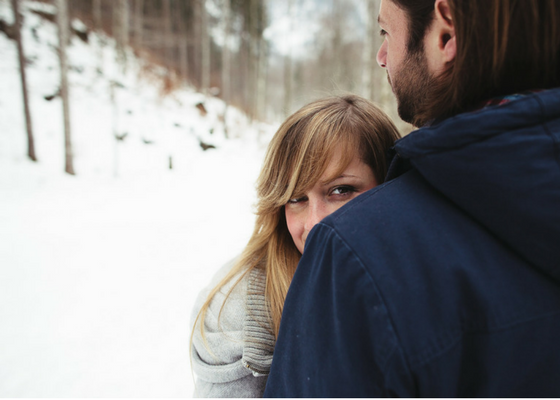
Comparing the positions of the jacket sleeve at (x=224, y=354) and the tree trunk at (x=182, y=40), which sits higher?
the tree trunk at (x=182, y=40)

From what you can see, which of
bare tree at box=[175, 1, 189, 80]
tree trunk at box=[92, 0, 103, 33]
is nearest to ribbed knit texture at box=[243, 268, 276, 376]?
tree trunk at box=[92, 0, 103, 33]

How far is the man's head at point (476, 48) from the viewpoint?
26.3 inches

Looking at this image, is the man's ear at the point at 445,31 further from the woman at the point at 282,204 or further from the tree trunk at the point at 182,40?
the tree trunk at the point at 182,40

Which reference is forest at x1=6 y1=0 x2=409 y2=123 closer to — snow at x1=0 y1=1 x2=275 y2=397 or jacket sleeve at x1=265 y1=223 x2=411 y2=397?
snow at x1=0 y1=1 x2=275 y2=397

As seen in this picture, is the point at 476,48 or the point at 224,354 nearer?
the point at 476,48

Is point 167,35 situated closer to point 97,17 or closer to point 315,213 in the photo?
point 97,17

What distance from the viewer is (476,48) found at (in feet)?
2.25

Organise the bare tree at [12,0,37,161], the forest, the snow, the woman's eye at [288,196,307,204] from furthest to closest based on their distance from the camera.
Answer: the forest, the bare tree at [12,0,37,161], the snow, the woman's eye at [288,196,307,204]

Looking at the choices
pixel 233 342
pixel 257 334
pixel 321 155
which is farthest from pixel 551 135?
pixel 233 342

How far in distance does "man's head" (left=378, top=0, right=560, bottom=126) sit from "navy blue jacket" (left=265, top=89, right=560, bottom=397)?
14 cm

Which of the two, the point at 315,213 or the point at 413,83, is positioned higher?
the point at 413,83

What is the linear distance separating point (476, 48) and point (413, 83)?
0.17m

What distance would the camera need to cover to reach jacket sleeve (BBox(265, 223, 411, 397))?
57 centimetres

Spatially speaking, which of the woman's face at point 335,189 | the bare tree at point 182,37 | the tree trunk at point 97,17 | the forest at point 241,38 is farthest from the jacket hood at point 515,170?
the bare tree at point 182,37
